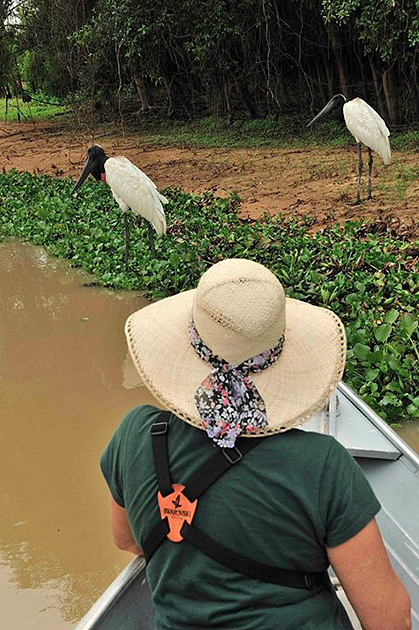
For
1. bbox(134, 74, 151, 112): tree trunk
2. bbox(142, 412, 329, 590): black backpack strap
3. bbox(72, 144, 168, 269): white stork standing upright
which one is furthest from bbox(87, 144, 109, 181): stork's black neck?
bbox(134, 74, 151, 112): tree trunk

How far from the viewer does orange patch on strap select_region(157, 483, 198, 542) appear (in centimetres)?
136

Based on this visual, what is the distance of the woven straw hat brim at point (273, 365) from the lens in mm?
1412

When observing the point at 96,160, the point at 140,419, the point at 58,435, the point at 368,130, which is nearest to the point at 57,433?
the point at 58,435

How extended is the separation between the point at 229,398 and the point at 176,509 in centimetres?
23

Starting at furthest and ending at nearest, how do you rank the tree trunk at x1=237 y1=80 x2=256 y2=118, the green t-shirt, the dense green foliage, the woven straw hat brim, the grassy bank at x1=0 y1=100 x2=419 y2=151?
the tree trunk at x1=237 y1=80 x2=256 y2=118 < the grassy bank at x1=0 y1=100 x2=419 y2=151 < the dense green foliage < the woven straw hat brim < the green t-shirt

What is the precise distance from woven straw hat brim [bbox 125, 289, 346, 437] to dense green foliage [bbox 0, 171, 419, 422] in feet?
8.76

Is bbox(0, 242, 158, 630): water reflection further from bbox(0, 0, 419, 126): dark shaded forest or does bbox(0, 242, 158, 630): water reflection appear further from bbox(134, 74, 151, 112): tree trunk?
bbox(134, 74, 151, 112): tree trunk

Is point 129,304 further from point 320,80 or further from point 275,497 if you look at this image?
point 320,80

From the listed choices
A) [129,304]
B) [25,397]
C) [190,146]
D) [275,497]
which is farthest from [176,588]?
[190,146]

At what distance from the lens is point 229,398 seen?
1390 millimetres

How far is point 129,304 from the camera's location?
253 inches

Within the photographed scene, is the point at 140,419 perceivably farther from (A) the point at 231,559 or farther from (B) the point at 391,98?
(B) the point at 391,98

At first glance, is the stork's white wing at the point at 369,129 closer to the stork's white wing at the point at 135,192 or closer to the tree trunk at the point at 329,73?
the stork's white wing at the point at 135,192

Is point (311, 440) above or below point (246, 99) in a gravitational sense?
above
